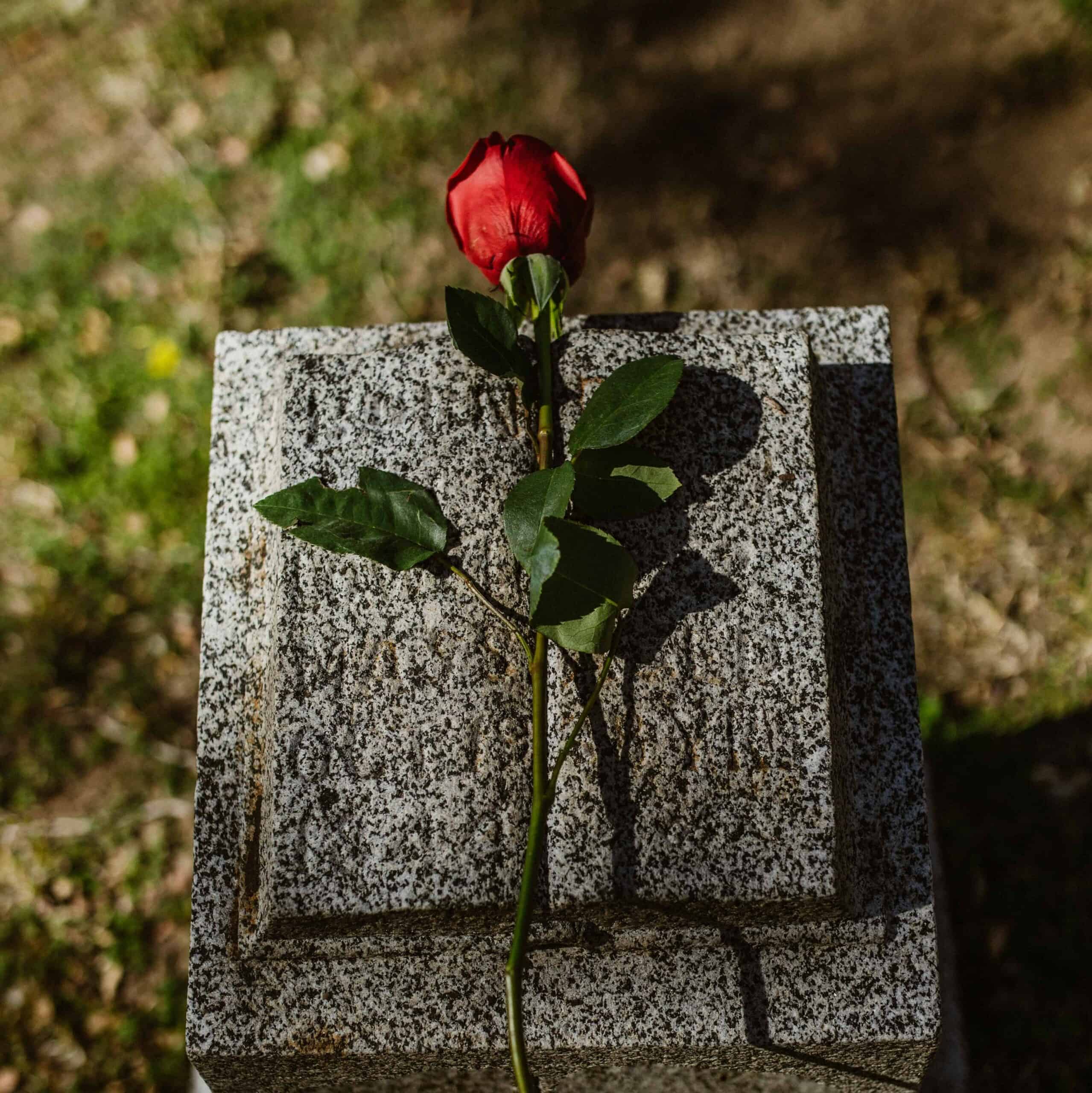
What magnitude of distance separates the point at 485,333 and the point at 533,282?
79 millimetres

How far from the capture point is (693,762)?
1099 mm

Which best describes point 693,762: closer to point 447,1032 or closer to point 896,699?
point 896,699

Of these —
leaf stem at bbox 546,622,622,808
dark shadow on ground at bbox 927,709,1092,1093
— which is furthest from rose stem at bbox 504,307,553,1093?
dark shadow on ground at bbox 927,709,1092,1093

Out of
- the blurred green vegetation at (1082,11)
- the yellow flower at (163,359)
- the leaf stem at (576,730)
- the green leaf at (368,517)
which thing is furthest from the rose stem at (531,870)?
the blurred green vegetation at (1082,11)

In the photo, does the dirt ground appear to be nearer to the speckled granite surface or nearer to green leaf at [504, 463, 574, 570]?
the speckled granite surface

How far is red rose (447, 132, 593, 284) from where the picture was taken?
110 cm

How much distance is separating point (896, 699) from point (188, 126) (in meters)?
3.04

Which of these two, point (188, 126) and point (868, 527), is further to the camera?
point (188, 126)

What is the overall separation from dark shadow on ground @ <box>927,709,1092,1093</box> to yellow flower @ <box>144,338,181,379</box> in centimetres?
231

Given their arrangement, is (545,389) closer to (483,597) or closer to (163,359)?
(483,597)

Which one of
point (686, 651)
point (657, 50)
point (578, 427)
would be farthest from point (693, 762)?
point (657, 50)

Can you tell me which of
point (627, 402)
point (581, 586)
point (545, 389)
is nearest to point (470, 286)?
point (545, 389)

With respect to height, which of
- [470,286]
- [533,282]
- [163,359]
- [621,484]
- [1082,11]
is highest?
[1082,11]

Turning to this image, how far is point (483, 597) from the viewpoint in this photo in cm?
112
